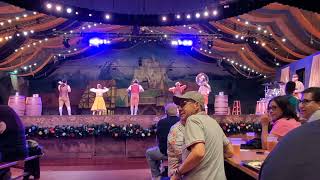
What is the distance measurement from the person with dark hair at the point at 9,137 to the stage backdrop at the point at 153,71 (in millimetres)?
16936

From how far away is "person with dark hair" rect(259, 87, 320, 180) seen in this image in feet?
2.70

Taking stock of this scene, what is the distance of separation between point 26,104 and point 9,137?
9148mm

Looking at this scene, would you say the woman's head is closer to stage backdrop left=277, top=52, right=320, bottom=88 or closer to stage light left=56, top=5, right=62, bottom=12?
stage light left=56, top=5, right=62, bottom=12

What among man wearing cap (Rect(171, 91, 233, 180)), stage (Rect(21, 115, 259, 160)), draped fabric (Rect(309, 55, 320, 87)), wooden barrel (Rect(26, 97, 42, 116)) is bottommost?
stage (Rect(21, 115, 259, 160))

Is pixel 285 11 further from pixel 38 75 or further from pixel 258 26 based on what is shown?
pixel 38 75

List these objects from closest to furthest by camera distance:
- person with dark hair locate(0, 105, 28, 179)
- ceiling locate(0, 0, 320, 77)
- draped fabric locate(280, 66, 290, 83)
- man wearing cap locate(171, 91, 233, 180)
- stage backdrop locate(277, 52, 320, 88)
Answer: man wearing cap locate(171, 91, 233, 180)
person with dark hair locate(0, 105, 28, 179)
ceiling locate(0, 0, 320, 77)
stage backdrop locate(277, 52, 320, 88)
draped fabric locate(280, 66, 290, 83)

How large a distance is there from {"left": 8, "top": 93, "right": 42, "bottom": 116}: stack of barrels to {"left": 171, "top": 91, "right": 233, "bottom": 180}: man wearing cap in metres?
11.0

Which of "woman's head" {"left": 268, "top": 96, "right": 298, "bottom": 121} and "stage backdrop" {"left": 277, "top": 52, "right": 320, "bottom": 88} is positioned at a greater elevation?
"stage backdrop" {"left": 277, "top": 52, "right": 320, "bottom": 88}

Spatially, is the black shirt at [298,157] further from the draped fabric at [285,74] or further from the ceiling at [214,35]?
the draped fabric at [285,74]

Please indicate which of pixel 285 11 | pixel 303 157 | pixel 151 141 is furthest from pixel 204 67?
pixel 303 157

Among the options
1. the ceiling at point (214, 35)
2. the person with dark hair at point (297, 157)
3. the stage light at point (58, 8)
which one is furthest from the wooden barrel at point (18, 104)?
the person with dark hair at point (297, 157)

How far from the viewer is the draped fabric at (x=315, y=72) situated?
1320 centimetres

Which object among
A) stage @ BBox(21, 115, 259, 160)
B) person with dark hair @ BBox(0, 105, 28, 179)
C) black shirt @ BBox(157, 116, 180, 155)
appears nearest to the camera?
person with dark hair @ BBox(0, 105, 28, 179)

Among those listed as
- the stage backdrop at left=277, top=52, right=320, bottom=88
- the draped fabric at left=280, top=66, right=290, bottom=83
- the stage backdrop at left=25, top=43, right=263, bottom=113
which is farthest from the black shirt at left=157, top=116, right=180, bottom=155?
the stage backdrop at left=25, top=43, right=263, bottom=113
